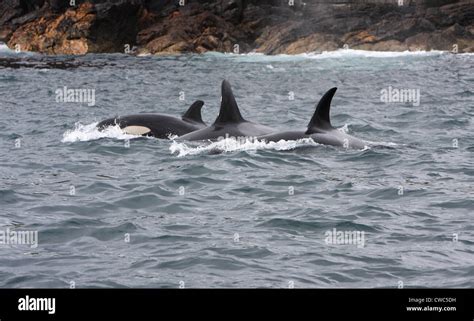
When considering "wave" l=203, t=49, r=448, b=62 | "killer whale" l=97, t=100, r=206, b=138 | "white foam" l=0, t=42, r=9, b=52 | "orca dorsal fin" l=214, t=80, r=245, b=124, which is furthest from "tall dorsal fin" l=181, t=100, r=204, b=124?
"white foam" l=0, t=42, r=9, b=52

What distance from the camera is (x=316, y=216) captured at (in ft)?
35.6

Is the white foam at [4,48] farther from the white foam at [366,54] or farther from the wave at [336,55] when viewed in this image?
the white foam at [366,54]

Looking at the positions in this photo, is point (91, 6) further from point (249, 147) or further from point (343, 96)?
point (249, 147)

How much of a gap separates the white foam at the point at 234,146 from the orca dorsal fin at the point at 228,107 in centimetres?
51

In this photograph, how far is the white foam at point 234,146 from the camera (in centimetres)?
1548

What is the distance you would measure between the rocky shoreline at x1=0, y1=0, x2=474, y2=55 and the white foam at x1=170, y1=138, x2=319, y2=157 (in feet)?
144

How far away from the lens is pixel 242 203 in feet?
38.2

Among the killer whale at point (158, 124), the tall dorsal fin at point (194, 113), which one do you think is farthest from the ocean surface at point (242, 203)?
the tall dorsal fin at point (194, 113)

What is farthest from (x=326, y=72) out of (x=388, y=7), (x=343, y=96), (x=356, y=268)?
(x=356, y=268)

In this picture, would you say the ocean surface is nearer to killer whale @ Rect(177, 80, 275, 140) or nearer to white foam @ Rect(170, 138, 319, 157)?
white foam @ Rect(170, 138, 319, 157)

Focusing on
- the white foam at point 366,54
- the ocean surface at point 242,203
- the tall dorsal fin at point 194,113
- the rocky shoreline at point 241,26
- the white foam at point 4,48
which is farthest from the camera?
the white foam at point 4,48

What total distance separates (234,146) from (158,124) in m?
2.64

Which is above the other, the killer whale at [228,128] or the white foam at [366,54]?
the white foam at [366,54]

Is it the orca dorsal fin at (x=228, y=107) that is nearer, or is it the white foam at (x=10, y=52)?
the orca dorsal fin at (x=228, y=107)
